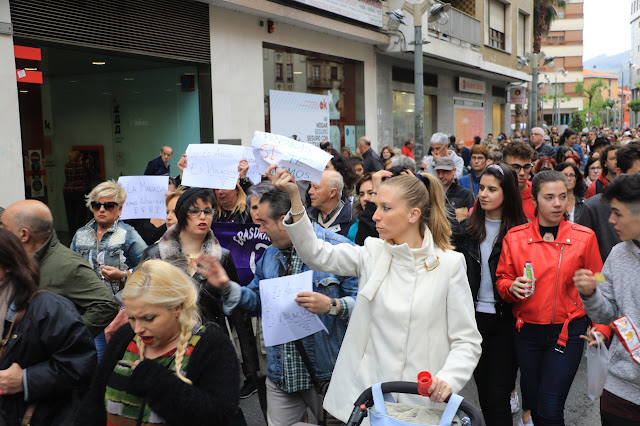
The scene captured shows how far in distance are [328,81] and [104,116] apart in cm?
629

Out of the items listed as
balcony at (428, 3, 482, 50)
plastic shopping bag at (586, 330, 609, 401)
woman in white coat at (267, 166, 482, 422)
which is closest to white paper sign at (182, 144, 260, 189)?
woman in white coat at (267, 166, 482, 422)

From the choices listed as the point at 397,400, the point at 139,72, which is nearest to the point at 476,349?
the point at 397,400

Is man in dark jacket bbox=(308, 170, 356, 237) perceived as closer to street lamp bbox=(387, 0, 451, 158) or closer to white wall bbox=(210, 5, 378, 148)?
white wall bbox=(210, 5, 378, 148)

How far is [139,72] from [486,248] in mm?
10866

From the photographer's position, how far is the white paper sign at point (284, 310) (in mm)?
3506

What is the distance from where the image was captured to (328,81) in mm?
17531

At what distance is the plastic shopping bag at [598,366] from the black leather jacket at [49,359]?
99.6 inches

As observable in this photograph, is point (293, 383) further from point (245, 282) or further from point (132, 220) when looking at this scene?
point (132, 220)

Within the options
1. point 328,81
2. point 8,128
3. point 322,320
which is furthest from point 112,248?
point 328,81

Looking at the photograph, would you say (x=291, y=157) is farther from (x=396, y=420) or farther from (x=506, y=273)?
(x=506, y=273)

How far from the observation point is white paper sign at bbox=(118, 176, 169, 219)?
22.2ft

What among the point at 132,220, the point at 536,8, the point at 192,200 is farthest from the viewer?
the point at 536,8

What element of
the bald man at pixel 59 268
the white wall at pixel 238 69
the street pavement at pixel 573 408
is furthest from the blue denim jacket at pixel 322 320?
the white wall at pixel 238 69

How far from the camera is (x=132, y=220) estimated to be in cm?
708
